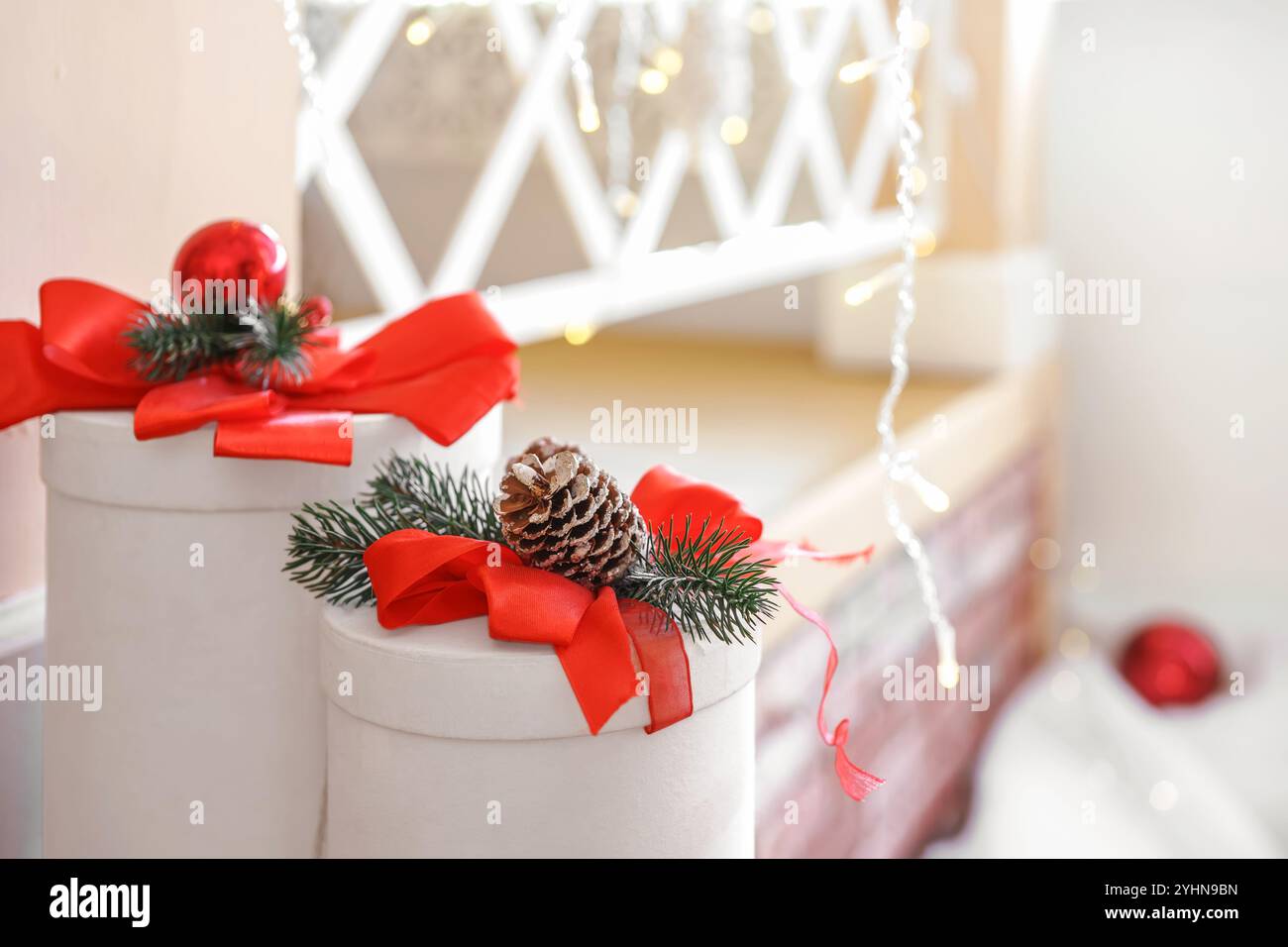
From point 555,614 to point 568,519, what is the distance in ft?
0.12

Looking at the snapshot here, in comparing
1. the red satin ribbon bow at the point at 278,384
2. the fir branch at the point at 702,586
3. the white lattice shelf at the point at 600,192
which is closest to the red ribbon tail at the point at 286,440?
the red satin ribbon bow at the point at 278,384

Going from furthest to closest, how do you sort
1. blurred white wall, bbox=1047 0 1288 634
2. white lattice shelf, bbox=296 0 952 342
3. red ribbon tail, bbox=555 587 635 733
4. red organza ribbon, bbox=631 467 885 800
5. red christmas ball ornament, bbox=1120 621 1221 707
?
1. blurred white wall, bbox=1047 0 1288 634
2. red christmas ball ornament, bbox=1120 621 1221 707
3. white lattice shelf, bbox=296 0 952 342
4. red organza ribbon, bbox=631 467 885 800
5. red ribbon tail, bbox=555 587 635 733

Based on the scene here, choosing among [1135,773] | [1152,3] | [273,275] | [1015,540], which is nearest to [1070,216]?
[1152,3]

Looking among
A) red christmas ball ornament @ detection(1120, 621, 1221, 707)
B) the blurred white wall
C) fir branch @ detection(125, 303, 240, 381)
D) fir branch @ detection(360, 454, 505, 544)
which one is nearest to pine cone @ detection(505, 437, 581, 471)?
fir branch @ detection(360, 454, 505, 544)

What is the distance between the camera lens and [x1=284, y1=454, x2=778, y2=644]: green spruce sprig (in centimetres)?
51

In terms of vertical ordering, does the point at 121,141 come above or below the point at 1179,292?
below

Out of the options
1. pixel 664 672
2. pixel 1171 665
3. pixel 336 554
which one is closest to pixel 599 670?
pixel 664 672

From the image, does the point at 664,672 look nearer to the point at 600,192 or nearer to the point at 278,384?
the point at 278,384

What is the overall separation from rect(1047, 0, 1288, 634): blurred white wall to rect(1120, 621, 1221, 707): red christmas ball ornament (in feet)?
0.52

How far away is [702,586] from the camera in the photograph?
0.51 metres

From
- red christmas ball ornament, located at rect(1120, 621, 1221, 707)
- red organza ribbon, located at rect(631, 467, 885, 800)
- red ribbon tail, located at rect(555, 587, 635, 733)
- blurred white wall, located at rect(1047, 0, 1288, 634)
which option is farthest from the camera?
blurred white wall, located at rect(1047, 0, 1288, 634)

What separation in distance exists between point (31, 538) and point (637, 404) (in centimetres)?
91

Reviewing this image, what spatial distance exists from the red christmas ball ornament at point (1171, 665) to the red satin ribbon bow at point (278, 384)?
1544 millimetres

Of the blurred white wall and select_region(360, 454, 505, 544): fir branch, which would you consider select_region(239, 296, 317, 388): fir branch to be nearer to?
select_region(360, 454, 505, 544): fir branch
